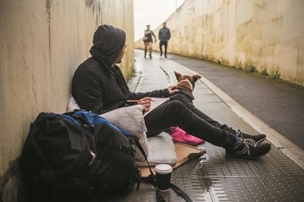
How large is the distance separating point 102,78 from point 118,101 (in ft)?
1.05

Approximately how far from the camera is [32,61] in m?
2.37

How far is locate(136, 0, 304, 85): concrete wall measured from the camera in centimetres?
848

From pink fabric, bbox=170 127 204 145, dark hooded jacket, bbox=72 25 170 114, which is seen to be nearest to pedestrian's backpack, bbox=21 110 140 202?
dark hooded jacket, bbox=72 25 170 114

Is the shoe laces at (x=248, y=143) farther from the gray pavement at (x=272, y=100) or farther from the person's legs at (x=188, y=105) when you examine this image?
the gray pavement at (x=272, y=100)

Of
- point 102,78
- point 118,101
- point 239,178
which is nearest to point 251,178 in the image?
point 239,178

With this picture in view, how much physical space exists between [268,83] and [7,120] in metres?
7.88

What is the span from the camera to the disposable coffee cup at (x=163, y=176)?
263 cm

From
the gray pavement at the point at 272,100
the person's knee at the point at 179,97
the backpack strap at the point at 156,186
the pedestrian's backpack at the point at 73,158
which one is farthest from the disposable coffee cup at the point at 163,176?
the gray pavement at the point at 272,100

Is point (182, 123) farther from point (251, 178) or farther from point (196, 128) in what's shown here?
point (251, 178)

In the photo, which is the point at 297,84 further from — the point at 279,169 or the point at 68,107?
the point at 68,107

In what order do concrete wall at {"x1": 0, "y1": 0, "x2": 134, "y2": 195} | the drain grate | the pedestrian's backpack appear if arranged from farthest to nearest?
1. the drain grate
2. the pedestrian's backpack
3. concrete wall at {"x1": 0, "y1": 0, "x2": 134, "y2": 195}

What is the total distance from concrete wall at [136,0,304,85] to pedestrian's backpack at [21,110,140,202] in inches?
265

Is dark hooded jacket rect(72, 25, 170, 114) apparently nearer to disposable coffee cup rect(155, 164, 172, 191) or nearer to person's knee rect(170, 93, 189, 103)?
person's knee rect(170, 93, 189, 103)

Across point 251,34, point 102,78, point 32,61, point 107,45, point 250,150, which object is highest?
point 251,34
